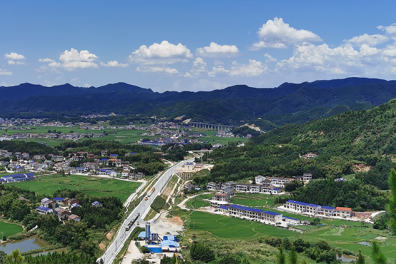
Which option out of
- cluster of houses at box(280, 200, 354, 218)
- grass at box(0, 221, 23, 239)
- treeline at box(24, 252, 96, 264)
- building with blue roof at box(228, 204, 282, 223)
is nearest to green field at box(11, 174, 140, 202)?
grass at box(0, 221, 23, 239)

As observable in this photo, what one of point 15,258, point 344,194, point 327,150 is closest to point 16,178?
point 15,258

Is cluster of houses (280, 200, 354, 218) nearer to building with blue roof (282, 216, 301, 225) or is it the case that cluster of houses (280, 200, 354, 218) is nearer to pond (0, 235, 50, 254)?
building with blue roof (282, 216, 301, 225)

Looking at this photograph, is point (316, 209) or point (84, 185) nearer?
point (316, 209)

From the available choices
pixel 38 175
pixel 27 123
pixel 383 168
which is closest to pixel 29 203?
pixel 38 175

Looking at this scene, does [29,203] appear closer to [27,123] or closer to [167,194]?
[167,194]

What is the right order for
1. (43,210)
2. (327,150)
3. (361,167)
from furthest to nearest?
(327,150) < (361,167) < (43,210)

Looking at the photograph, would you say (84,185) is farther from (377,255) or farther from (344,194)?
(377,255)
